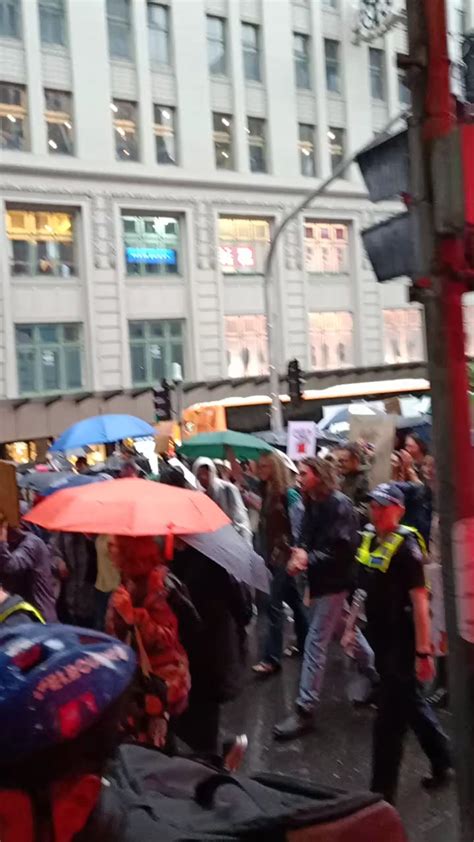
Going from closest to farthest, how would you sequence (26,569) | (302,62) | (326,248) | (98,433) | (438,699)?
1. (26,569)
2. (438,699)
3. (98,433)
4. (302,62)
5. (326,248)

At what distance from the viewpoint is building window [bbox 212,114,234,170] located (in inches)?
1249

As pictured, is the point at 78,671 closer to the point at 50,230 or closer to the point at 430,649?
the point at 430,649

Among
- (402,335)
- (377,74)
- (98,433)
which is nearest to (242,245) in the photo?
(402,335)

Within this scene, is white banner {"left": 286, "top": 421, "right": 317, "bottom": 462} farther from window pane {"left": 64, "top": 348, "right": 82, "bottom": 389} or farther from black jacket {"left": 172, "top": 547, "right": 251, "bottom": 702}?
window pane {"left": 64, "top": 348, "right": 82, "bottom": 389}

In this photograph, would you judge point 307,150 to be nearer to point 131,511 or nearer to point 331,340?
point 331,340

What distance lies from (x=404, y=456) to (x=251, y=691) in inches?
120

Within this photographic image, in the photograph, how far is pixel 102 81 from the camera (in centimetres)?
2883

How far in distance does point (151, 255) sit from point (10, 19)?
8.38 metres

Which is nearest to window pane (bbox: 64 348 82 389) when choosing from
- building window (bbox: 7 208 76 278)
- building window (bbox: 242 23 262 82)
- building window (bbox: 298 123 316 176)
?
building window (bbox: 7 208 76 278)

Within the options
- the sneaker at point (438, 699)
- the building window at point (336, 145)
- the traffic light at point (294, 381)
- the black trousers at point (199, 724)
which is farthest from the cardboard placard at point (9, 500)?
the building window at point (336, 145)

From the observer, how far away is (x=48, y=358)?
28.4 m

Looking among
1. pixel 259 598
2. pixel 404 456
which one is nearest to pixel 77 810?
pixel 259 598

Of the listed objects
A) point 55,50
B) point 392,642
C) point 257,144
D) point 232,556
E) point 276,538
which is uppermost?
point 55,50

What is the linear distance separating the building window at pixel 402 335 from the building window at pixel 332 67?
29.3 feet
